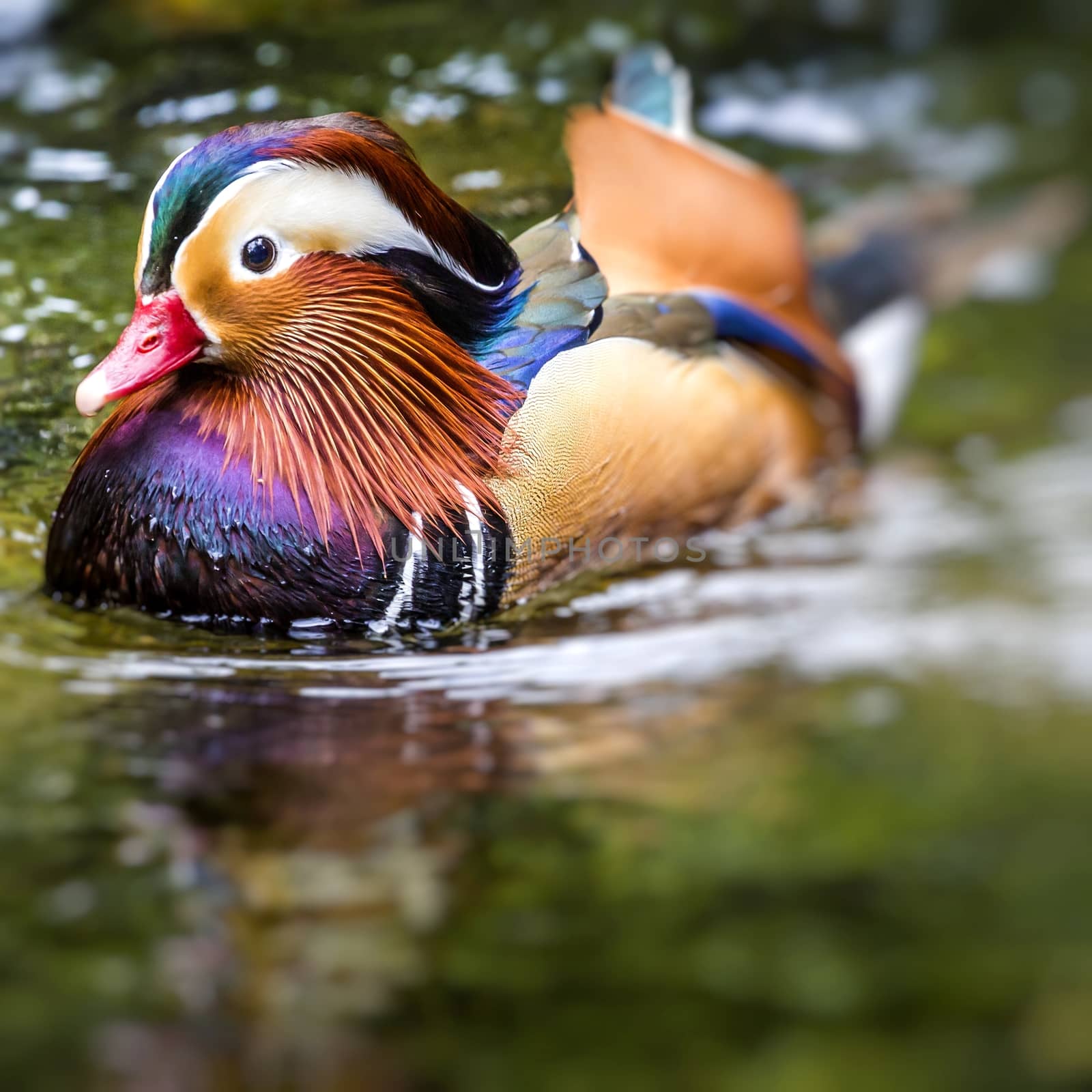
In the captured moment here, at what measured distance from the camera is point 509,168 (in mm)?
1254

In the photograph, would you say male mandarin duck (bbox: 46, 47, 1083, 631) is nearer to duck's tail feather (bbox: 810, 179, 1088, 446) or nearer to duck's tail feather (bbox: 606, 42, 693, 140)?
duck's tail feather (bbox: 606, 42, 693, 140)

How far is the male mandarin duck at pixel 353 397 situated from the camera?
3.11ft

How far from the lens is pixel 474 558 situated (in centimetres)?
106

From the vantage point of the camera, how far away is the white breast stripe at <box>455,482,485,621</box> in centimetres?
105

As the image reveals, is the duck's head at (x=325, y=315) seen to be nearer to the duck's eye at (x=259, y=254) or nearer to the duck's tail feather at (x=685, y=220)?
the duck's eye at (x=259, y=254)

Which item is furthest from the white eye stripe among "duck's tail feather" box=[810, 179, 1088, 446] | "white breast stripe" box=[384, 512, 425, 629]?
"duck's tail feather" box=[810, 179, 1088, 446]

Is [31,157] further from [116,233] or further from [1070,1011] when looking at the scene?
[1070,1011]

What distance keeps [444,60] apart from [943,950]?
1435 millimetres

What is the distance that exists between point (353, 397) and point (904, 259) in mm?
1310

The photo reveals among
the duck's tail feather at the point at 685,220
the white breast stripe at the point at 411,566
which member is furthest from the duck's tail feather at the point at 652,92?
the white breast stripe at the point at 411,566

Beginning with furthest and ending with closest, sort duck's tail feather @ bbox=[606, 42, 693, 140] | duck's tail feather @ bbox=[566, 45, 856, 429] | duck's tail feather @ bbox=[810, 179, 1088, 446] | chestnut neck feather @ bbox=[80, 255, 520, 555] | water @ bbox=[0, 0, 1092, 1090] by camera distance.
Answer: duck's tail feather @ bbox=[810, 179, 1088, 446] → duck's tail feather @ bbox=[606, 42, 693, 140] → duck's tail feather @ bbox=[566, 45, 856, 429] → chestnut neck feather @ bbox=[80, 255, 520, 555] → water @ bbox=[0, 0, 1092, 1090]

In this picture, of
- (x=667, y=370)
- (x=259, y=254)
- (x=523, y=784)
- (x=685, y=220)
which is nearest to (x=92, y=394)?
(x=259, y=254)

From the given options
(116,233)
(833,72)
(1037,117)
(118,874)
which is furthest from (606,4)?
(118,874)

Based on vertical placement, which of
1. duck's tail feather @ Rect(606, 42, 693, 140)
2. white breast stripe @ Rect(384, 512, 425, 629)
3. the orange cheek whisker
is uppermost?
duck's tail feather @ Rect(606, 42, 693, 140)
